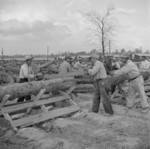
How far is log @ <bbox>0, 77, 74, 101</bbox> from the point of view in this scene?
7084 mm

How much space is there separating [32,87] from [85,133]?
2.37m

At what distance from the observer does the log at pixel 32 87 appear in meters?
7.08

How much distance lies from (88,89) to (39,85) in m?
4.88

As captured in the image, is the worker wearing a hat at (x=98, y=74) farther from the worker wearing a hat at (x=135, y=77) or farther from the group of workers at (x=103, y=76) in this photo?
the worker wearing a hat at (x=135, y=77)

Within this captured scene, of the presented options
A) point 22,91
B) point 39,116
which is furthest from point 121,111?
point 22,91

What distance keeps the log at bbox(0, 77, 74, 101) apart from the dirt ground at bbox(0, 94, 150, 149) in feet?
2.52

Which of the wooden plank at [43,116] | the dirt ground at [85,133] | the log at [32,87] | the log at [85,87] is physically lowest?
the dirt ground at [85,133]

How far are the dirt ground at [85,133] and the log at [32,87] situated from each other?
30.3 inches

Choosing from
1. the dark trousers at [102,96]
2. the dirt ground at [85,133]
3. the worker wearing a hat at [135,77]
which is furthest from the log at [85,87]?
the dirt ground at [85,133]

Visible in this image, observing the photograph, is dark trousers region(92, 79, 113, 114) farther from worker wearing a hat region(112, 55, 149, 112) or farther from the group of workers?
worker wearing a hat region(112, 55, 149, 112)

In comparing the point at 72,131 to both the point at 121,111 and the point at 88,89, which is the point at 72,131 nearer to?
the point at 121,111

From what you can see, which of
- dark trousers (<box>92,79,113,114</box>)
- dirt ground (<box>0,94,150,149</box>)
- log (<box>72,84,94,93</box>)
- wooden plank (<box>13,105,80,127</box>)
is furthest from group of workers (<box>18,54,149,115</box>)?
log (<box>72,84,94,93</box>)

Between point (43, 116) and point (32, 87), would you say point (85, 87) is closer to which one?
point (32, 87)

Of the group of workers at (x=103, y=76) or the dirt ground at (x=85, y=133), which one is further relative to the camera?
the group of workers at (x=103, y=76)
